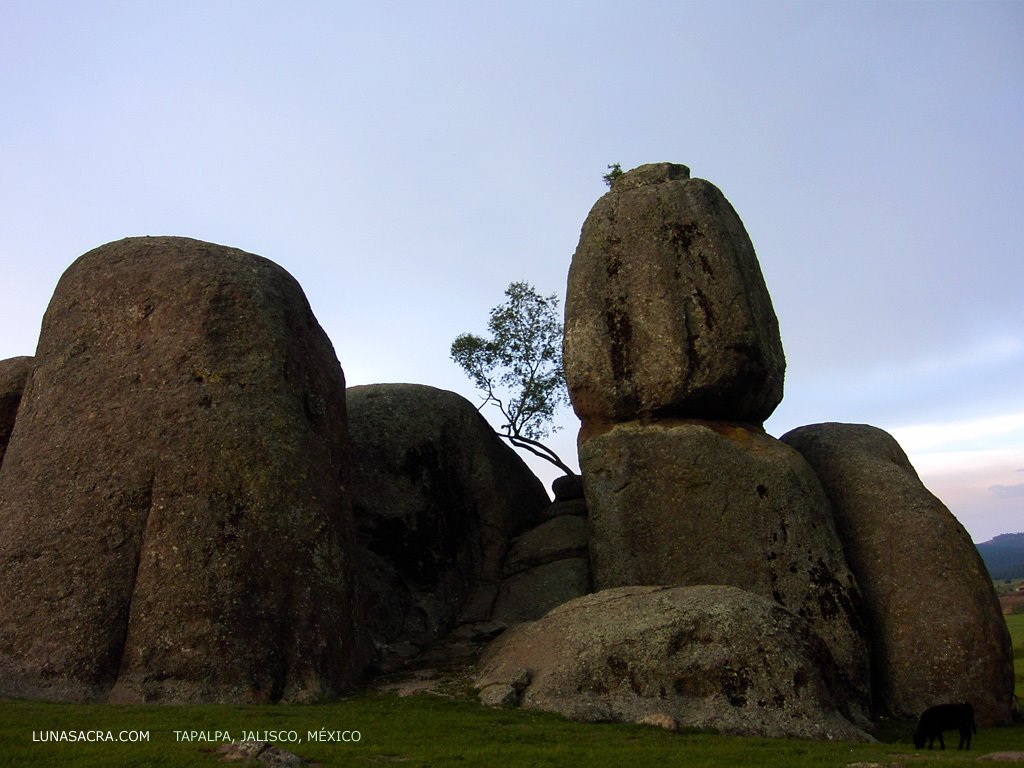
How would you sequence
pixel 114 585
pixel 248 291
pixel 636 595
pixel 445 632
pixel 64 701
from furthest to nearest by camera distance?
1. pixel 445 632
2. pixel 248 291
3. pixel 636 595
4. pixel 114 585
5. pixel 64 701

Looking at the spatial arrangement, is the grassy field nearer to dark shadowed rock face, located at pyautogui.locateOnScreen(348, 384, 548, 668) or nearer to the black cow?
the black cow

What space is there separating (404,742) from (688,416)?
1257 centimetres

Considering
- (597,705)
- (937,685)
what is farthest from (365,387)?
(937,685)

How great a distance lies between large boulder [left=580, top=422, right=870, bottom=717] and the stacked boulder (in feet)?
0.10

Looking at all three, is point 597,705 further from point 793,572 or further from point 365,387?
point 365,387

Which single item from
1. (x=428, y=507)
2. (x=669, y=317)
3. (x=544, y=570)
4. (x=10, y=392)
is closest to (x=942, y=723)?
(x=544, y=570)

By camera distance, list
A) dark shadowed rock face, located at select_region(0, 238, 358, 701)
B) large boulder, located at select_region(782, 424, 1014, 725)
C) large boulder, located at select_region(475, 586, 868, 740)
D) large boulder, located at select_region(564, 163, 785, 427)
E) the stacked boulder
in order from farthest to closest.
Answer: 1. large boulder, located at select_region(564, 163, 785, 427)
2. the stacked boulder
3. large boulder, located at select_region(782, 424, 1014, 725)
4. dark shadowed rock face, located at select_region(0, 238, 358, 701)
5. large boulder, located at select_region(475, 586, 868, 740)

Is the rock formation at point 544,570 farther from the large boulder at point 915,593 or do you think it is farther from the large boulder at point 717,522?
the large boulder at point 915,593

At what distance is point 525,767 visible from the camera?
11797 millimetres

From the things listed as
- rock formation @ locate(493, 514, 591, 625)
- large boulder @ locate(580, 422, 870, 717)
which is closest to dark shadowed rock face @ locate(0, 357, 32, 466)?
rock formation @ locate(493, 514, 591, 625)

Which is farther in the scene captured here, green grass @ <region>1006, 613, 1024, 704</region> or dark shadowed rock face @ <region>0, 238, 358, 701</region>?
green grass @ <region>1006, 613, 1024, 704</region>

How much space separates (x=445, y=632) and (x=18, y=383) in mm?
11028

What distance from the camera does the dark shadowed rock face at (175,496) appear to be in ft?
53.9

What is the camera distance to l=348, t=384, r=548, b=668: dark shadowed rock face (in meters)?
23.2
